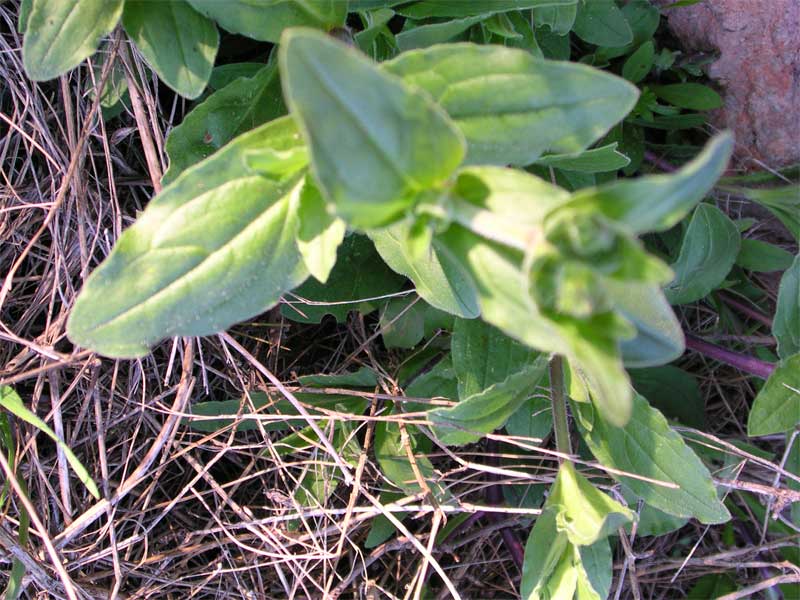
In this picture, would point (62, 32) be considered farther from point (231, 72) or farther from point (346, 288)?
point (346, 288)

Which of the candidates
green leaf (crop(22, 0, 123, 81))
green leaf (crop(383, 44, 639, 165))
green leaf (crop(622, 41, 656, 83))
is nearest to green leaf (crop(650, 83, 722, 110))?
green leaf (crop(622, 41, 656, 83))

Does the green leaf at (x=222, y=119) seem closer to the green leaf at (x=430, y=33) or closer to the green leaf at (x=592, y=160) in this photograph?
the green leaf at (x=430, y=33)

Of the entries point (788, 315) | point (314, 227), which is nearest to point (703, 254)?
point (788, 315)

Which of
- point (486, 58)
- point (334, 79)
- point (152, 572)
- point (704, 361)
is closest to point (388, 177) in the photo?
point (334, 79)

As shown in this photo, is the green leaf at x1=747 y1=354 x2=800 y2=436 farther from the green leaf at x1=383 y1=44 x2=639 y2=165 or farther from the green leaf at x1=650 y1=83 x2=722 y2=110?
the green leaf at x1=383 y1=44 x2=639 y2=165

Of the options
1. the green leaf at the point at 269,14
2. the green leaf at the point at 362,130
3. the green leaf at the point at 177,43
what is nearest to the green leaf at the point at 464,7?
the green leaf at the point at 269,14

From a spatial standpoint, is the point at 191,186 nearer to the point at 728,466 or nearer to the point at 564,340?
the point at 564,340
